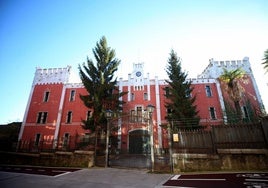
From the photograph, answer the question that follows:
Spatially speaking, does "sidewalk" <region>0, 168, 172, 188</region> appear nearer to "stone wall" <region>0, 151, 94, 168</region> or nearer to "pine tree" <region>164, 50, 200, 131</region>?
"stone wall" <region>0, 151, 94, 168</region>

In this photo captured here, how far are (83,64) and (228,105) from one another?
19171 mm

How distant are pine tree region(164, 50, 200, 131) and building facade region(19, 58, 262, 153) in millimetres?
3106

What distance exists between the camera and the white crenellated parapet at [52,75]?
2292 centimetres

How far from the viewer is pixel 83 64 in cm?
1705

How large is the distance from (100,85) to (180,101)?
357 inches

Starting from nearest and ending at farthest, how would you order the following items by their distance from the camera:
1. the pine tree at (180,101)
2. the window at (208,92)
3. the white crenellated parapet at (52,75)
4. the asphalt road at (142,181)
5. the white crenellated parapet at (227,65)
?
the asphalt road at (142,181), the pine tree at (180,101), the window at (208,92), the white crenellated parapet at (227,65), the white crenellated parapet at (52,75)

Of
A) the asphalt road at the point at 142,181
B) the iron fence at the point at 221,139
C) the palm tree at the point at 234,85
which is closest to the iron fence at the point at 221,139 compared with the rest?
the iron fence at the point at 221,139

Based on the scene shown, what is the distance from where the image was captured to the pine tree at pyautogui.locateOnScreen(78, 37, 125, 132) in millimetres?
15221

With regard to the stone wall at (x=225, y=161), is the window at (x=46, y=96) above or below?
above

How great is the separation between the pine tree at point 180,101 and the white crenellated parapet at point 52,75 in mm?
16215

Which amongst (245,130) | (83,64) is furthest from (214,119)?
(83,64)

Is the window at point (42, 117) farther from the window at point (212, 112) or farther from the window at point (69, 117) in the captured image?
the window at point (212, 112)

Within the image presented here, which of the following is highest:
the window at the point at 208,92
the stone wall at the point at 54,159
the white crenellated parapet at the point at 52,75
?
the white crenellated parapet at the point at 52,75

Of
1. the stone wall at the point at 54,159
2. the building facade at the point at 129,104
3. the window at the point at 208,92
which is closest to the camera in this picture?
the stone wall at the point at 54,159
